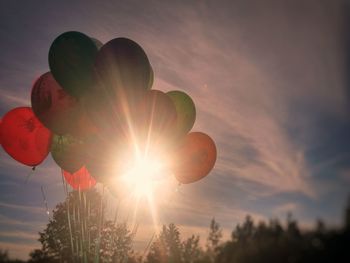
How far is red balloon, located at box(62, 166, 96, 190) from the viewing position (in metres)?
9.62

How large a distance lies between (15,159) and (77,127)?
6.45 ft

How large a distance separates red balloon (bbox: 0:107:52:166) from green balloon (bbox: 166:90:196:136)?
9.49ft

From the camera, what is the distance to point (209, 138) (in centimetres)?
901

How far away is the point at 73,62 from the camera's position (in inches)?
297

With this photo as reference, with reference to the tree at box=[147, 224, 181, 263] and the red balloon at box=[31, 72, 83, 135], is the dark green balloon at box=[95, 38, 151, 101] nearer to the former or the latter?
the red balloon at box=[31, 72, 83, 135]

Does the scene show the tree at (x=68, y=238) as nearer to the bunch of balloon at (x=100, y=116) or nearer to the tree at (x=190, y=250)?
the tree at (x=190, y=250)

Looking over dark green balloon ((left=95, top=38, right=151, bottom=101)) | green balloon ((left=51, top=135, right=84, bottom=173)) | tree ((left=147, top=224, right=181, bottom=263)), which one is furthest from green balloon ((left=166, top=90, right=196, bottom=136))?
tree ((left=147, top=224, right=181, bottom=263))

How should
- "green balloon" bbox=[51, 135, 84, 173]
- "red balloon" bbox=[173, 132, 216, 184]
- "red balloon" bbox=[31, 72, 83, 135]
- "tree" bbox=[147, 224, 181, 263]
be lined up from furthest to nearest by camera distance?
"tree" bbox=[147, 224, 181, 263] → "red balloon" bbox=[173, 132, 216, 184] → "green balloon" bbox=[51, 135, 84, 173] → "red balloon" bbox=[31, 72, 83, 135]

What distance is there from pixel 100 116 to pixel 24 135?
88.0 inches

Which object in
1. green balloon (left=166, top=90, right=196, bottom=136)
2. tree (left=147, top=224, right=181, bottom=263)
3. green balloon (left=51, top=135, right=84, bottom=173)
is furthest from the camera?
tree (left=147, top=224, right=181, bottom=263)

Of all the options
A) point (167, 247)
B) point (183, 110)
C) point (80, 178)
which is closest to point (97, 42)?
point (183, 110)

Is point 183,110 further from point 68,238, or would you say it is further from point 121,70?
point 68,238

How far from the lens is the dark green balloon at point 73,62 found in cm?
753

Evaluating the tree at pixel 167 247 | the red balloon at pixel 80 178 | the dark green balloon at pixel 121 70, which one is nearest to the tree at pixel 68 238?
the tree at pixel 167 247
